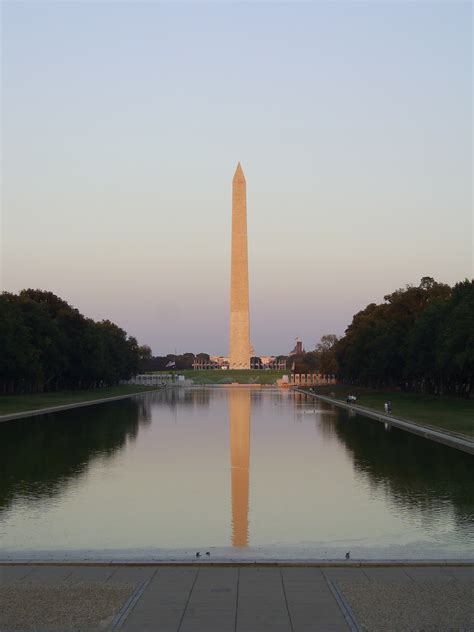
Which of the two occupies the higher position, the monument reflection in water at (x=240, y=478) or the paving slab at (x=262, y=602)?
the paving slab at (x=262, y=602)

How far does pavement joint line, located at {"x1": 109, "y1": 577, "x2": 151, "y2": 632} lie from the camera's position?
7.91m

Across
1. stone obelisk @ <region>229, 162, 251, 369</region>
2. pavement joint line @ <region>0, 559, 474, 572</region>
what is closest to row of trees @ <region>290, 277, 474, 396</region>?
stone obelisk @ <region>229, 162, 251, 369</region>

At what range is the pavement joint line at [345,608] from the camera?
7.80 metres

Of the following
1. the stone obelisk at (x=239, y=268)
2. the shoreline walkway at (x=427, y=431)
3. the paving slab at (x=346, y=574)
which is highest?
the stone obelisk at (x=239, y=268)

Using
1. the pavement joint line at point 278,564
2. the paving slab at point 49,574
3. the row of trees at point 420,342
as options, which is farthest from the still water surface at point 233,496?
the row of trees at point 420,342

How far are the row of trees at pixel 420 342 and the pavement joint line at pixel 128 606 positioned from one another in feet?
136

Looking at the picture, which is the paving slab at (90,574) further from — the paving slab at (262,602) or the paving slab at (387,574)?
the paving slab at (387,574)

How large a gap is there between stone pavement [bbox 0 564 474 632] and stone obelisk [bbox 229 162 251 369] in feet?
351

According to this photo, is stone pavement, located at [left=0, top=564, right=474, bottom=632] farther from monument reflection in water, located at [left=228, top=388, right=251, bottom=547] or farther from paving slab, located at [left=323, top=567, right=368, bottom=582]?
monument reflection in water, located at [left=228, top=388, right=251, bottom=547]

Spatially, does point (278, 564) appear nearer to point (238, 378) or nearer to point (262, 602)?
point (262, 602)

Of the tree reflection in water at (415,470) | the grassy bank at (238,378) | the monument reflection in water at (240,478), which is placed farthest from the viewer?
the grassy bank at (238,378)

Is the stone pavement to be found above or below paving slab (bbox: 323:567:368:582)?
below

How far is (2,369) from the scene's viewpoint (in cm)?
5959

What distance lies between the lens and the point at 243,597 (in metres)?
8.73
